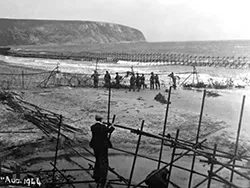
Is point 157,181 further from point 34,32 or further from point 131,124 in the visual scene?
point 34,32

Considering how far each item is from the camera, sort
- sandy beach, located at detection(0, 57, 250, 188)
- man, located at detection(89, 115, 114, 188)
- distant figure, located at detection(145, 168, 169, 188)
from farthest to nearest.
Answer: sandy beach, located at detection(0, 57, 250, 188) → man, located at detection(89, 115, 114, 188) → distant figure, located at detection(145, 168, 169, 188)

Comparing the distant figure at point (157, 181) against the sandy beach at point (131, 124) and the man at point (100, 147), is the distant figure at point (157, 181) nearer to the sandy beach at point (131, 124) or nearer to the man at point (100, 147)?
the man at point (100, 147)

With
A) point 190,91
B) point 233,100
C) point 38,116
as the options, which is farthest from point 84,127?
point 190,91

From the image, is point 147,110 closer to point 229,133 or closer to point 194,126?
point 194,126

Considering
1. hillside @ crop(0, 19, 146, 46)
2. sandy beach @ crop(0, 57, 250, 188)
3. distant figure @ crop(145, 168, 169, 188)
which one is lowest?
sandy beach @ crop(0, 57, 250, 188)

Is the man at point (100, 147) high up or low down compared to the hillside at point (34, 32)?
down

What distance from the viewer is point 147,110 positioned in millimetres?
16922

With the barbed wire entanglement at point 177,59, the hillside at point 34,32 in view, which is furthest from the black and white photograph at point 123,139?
the hillside at point 34,32

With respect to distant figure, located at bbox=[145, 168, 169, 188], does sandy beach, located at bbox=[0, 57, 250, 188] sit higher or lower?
lower

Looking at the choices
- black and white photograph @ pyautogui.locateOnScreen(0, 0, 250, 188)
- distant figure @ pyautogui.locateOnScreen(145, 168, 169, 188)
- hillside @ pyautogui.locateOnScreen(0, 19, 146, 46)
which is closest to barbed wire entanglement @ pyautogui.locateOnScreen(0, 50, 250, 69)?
black and white photograph @ pyautogui.locateOnScreen(0, 0, 250, 188)

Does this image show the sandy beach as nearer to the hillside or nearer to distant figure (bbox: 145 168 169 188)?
distant figure (bbox: 145 168 169 188)

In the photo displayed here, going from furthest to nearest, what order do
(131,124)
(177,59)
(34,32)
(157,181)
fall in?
1. (34,32)
2. (177,59)
3. (131,124)
4. (157,181)

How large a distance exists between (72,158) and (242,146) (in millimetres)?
6360

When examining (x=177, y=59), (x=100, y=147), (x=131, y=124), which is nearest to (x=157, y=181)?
(x=100, y=147)
